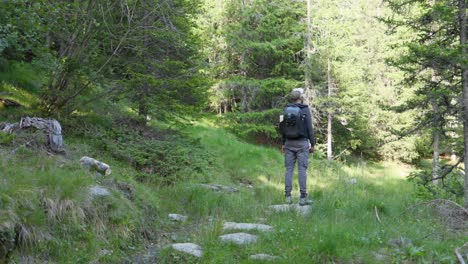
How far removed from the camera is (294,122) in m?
7.02

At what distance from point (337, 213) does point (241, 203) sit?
1940mm

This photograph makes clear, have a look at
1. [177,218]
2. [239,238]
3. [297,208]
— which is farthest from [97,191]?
[297,208]

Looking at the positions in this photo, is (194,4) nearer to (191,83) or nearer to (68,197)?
(191,83)

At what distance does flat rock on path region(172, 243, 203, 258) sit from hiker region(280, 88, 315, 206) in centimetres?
272

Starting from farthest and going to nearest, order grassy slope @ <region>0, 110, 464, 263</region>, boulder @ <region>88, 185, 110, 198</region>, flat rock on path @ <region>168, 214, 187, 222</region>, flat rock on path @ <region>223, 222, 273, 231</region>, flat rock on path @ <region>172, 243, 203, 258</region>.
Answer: flat rock on path @ <region>168, 214, 187, 222</region>, flat rock on path @ <region>223, 222, 273, 231</region>, boulder @ <region>88, 185, 110, 198</region>, flat rock on path @ <region>172, 243, 203, 258</region>, grassy slope @ <region>0, 110, 464, 263</region>

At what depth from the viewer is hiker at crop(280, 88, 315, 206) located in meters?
7.04

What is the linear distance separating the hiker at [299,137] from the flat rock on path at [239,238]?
2084 mm

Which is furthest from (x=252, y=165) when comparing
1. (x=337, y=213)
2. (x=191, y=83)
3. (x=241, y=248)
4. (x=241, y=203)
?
(x=241, y=248)

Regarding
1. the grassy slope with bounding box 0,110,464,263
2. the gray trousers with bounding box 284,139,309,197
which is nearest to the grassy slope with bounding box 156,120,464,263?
the grassy slope with bounding box 0,110,464,263

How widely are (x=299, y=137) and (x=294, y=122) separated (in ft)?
1.03

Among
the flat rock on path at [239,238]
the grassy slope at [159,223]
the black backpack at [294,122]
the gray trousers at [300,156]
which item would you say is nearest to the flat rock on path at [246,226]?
the grassy slope at [159,223]

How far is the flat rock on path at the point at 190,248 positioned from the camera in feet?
14.7

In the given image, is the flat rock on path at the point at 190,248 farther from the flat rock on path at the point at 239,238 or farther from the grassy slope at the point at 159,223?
the flat rock on path at the point at 239,238

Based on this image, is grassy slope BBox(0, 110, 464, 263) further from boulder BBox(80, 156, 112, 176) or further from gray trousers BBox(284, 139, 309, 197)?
gray trousers BBox(284, 139, 309, 197)
